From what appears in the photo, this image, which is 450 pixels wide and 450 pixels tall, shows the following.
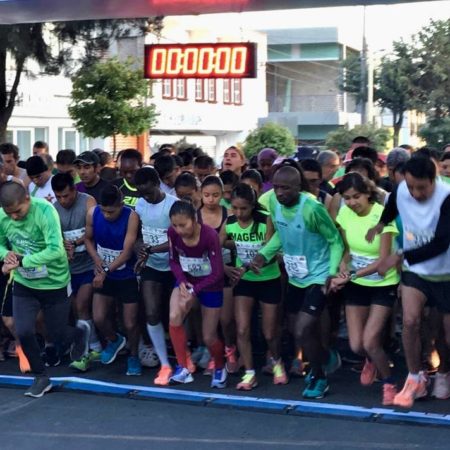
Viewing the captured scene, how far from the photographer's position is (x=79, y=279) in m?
8.88

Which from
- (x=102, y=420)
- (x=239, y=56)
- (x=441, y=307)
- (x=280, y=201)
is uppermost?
(x=239, y=56)

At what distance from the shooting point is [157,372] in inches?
339

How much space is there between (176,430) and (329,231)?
1.91 metres

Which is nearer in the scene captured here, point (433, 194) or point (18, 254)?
point (433, 194)

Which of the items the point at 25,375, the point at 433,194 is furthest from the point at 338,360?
the point at 25,375

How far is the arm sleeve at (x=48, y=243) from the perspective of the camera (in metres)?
7.55

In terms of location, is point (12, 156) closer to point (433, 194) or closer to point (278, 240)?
point (278, 240)

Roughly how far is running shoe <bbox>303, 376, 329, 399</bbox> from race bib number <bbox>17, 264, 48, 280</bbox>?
2284mm

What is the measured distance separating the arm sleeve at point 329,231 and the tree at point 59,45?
879cm

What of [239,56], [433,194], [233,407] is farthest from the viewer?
[239,56]

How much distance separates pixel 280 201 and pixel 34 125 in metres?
26.7

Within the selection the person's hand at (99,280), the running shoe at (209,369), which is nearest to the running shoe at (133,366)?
the running shoe at (209,369)

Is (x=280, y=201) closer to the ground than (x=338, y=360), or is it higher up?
higher up

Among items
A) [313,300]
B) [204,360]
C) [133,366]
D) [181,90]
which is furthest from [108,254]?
[181,90]
